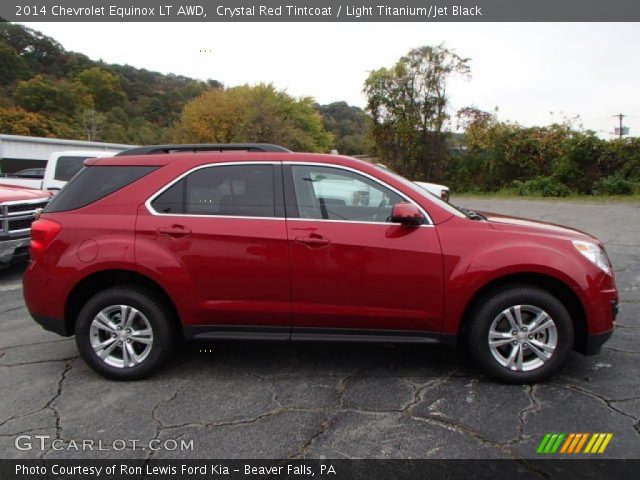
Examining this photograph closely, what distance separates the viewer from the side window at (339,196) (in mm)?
3465

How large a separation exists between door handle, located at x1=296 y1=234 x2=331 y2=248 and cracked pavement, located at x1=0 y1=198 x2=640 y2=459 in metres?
1.05

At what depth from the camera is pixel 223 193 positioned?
3564 mm

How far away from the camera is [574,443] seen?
2.70 metres

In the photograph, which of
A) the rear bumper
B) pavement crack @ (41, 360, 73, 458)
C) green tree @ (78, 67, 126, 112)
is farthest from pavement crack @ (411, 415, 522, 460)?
green tree @ (78, 67, 126, 112)

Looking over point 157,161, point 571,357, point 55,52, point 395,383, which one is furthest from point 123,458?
point 55,52

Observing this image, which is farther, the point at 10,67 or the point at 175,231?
the point at 10,67

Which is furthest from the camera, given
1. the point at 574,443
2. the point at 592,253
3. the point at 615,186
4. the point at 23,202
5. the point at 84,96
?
the point at 84,96

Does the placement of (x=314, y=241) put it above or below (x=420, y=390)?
above

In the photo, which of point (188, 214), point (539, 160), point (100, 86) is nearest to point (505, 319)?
point (188, 214)

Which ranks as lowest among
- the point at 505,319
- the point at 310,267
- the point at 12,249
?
the point at 505,319

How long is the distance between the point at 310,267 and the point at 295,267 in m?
0.11

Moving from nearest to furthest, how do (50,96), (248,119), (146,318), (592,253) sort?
1. (592,253)
2. (146,318)
3. (248,119)
4. (50,96)

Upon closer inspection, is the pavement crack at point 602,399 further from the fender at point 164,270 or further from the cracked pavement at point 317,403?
the fender at point 164,270

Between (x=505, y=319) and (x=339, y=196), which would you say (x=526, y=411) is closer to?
(x=505, y=319)
